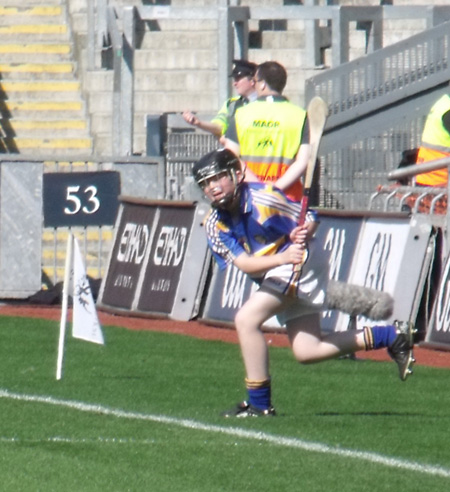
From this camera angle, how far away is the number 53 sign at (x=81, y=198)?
1606cm

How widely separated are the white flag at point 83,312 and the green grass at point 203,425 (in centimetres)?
30

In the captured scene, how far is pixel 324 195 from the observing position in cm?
1673

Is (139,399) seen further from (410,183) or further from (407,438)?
(410,183)

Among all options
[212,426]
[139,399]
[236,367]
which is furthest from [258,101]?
[212,426]

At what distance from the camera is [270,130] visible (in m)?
11.7

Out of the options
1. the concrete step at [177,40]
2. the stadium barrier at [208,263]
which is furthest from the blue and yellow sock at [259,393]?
the concrete step at [177,40]

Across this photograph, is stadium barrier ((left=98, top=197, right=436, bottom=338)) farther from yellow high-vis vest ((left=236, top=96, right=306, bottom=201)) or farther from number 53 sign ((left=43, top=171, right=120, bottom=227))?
yellow high-vis vest ((left=236, top=96, right=306, bottom=201))

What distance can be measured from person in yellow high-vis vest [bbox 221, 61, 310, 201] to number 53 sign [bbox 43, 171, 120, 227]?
428 centimetres

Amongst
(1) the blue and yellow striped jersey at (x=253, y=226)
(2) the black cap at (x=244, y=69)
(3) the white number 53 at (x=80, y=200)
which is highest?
(2) the black cap at (x=244, y=69)

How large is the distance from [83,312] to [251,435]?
8.73 feet

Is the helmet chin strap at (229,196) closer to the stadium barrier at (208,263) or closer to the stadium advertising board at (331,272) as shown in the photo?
the stadium barrier at (208,263)

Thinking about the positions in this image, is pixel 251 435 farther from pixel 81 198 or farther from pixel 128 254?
pixel 81 198

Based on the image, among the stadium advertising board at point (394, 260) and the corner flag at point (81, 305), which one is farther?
the stadium advertising board at point (394, 260)

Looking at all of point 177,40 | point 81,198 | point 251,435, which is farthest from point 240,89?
point 177,40
